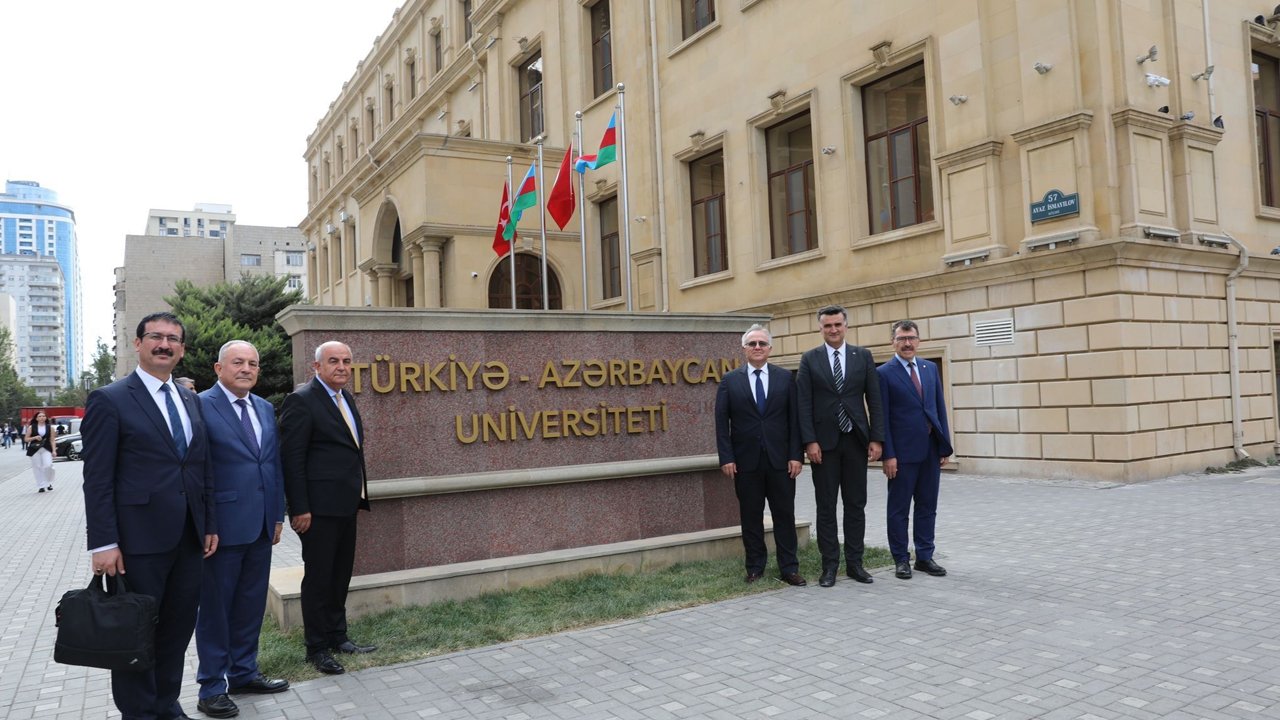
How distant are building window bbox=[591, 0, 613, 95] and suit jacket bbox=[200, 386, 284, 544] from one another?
21.2 m

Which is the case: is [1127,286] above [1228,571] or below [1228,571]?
above

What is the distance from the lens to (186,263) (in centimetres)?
7456

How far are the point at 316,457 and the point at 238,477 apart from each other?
565mm

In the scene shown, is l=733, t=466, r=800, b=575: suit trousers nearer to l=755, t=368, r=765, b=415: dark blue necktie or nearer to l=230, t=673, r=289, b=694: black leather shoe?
l=755, t=368, r=765, b=415: dark blue necktie

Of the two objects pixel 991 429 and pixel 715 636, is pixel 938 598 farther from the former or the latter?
pixel 991 429

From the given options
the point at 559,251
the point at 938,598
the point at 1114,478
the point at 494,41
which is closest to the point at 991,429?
the point at 1114,478

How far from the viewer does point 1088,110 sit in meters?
13.0

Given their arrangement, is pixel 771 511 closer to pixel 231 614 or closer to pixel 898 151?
pixel 231 614

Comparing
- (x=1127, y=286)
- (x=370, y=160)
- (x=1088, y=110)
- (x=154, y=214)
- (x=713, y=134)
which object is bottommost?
(x=1127, y=286)

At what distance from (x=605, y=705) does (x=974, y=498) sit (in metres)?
8.67

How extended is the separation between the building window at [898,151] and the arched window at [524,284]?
33.8 ft

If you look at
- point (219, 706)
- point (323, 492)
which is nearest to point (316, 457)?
point (323, 492)

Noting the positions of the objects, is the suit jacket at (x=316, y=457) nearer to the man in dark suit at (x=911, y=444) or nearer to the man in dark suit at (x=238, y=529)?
the man in dark suit at (x=238, y=529)

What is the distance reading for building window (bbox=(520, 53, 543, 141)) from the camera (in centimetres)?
2797
